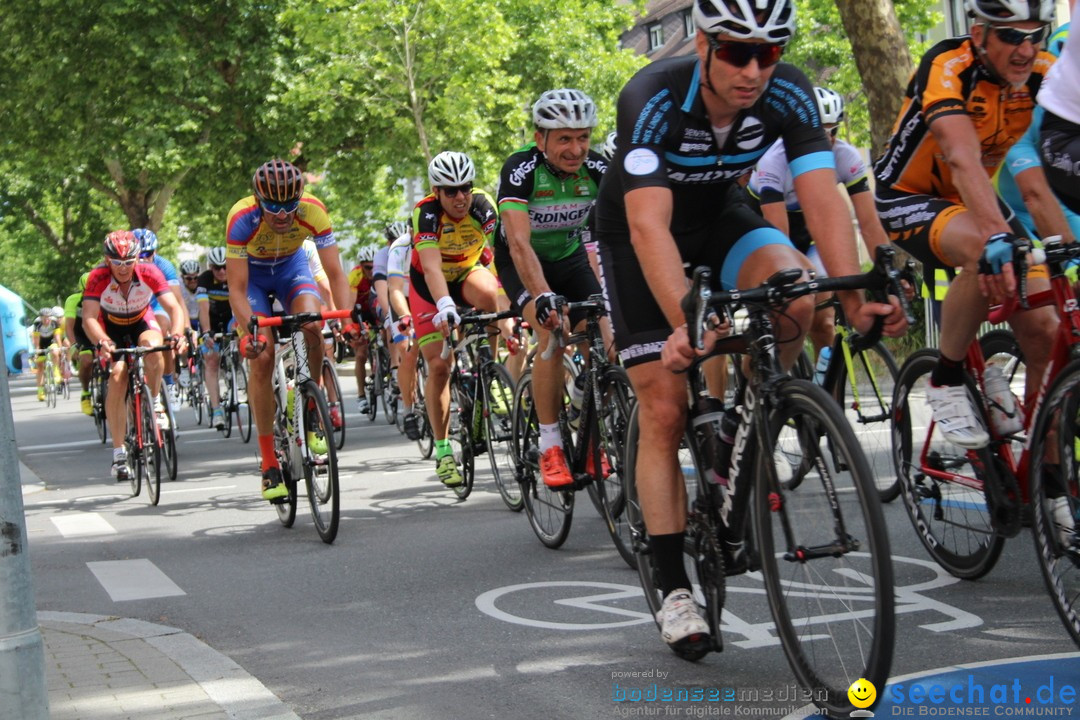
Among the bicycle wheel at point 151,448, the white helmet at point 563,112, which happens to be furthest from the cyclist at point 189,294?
the white helmet at point 563,112

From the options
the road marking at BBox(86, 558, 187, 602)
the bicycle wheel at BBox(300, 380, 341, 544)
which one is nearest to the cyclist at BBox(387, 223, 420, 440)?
the bicycle wheel at BBox(300, 380, 341, 544)

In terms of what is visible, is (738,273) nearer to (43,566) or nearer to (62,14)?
(43,566)

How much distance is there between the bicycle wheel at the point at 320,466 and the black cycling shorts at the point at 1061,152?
427 cm

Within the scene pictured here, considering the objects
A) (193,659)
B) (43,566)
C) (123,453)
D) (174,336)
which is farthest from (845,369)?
(123,453)

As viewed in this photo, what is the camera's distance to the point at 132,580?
7391mm

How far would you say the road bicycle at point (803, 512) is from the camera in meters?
3.62

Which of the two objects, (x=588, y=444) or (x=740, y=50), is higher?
(x=740, y=50)

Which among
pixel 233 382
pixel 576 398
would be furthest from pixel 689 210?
pixel 233 382

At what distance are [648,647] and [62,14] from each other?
2534 cm

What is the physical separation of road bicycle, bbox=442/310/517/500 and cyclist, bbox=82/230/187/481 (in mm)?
2630

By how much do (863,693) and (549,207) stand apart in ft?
13.3

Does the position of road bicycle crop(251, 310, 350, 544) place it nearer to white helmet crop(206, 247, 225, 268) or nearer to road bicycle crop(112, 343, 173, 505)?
road bicycle crop(112, 343, 173, 505)

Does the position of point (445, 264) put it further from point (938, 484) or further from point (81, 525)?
point (938, 484)

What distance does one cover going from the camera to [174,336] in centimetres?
1074
